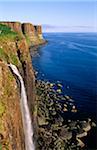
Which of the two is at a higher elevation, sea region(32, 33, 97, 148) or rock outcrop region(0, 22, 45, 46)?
rock outcrop region(0, 22, 45, 46)

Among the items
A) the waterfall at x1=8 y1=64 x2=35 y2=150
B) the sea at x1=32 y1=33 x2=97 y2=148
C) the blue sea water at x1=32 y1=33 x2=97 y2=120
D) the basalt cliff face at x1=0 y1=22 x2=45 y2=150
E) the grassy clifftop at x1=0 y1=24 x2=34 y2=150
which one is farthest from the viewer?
the blue sea water at x1=32 y1=33 x2=97 y2=120

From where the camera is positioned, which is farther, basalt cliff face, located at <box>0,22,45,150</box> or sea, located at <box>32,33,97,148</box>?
sea, located at <box>32,33,97,148</box>

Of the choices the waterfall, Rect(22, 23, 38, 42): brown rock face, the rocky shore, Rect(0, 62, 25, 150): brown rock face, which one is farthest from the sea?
Rect(0, 62, 25, 150): brown rock face

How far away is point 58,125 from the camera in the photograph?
54688mm

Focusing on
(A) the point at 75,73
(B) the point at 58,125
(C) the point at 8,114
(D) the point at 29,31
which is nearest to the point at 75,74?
(A) the point at 75,73

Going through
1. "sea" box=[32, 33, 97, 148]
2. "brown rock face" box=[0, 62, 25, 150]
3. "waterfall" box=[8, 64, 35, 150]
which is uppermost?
"brown rock face" box=[0, 62, 25, 150]

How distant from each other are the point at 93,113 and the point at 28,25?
112 m

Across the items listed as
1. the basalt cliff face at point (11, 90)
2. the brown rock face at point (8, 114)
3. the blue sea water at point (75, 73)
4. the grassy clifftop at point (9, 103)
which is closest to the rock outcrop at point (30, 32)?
the blue sea water at point (75, 73)

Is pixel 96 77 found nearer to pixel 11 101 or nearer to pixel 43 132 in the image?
pixel 43 132

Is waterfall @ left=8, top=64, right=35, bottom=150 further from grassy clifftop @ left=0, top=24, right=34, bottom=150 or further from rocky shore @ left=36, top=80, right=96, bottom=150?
rocky shore @ left=36, top=80, right=96, bottom=150

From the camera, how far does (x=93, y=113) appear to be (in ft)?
214

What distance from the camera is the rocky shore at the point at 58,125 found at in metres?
45.9

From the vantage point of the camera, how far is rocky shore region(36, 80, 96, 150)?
151ft

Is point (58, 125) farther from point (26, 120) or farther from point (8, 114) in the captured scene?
point (8, 114)
